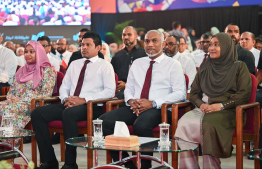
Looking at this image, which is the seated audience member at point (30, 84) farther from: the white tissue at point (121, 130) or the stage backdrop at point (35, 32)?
the stage backdrop at point (35, 32)

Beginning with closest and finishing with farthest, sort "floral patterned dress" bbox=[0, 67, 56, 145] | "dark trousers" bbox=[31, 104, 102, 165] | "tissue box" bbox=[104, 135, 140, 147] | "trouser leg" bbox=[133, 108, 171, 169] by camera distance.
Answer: "tissue box" bbox=[104, 135, 140, 147] < "trouser leg" bbox=[133, 108, 171, 169] < "dark trousers" bbox=[31, 104, 102, 165] < "floral patterned dress" bbox=[0, 67, 56, 145]

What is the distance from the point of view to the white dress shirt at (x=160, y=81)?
3.93 m

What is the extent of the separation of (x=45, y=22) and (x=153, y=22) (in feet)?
12.0

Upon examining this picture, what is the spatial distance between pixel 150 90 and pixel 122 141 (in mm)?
1276

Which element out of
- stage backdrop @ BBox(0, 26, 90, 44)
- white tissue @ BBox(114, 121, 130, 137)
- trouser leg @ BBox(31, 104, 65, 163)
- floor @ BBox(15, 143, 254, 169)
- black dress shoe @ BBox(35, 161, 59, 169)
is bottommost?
floor @ BBox(15, 143, 254, 169)

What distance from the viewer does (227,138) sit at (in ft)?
11.1

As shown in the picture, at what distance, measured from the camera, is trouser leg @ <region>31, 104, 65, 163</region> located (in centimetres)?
403

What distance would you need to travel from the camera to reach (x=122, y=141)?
284cm

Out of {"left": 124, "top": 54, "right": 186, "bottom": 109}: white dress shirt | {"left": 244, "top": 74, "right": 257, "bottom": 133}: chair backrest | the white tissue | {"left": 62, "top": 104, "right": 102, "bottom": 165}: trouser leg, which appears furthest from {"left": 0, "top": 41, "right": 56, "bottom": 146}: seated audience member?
{"left": 244, "top": 74, "right": 257, "bottom": 133}: chair backrest

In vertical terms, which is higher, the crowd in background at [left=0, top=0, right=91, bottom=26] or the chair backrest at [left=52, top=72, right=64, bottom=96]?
the crowd in background at [left=0, top=0, right=91, bottom=26]

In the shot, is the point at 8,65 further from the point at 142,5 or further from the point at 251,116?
the point at 142,5

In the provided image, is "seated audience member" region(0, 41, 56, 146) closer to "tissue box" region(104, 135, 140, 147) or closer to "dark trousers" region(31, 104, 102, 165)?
"dark trousers" region(31, 104, 102, 165)

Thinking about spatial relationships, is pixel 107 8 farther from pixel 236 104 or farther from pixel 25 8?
pixel 236 104

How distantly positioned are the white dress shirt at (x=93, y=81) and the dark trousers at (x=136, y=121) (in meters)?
0.35
